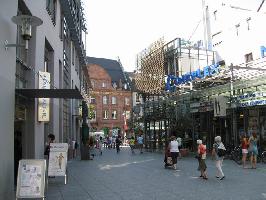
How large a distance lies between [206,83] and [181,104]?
3024 mm

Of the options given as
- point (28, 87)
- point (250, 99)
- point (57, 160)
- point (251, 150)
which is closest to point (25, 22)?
point (28, 87)

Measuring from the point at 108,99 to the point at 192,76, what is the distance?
5332 cm

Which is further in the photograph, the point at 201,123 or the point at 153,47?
the point at 153,47

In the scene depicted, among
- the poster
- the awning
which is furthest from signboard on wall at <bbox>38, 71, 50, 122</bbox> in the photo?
the awning

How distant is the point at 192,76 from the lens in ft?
92.8

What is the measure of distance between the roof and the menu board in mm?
74192

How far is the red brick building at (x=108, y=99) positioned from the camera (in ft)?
256

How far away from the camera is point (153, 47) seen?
3894 cm

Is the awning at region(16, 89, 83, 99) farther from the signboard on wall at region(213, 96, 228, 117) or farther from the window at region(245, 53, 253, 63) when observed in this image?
the window at region(245, 53, 253, 63)

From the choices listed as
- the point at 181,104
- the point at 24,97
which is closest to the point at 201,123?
the point at 181,104

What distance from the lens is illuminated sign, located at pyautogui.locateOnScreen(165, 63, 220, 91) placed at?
26.3 meters

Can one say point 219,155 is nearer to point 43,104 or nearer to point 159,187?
point 159,187

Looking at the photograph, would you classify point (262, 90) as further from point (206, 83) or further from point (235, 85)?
point (206, 83)

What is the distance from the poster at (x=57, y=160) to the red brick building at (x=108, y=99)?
6148cm
